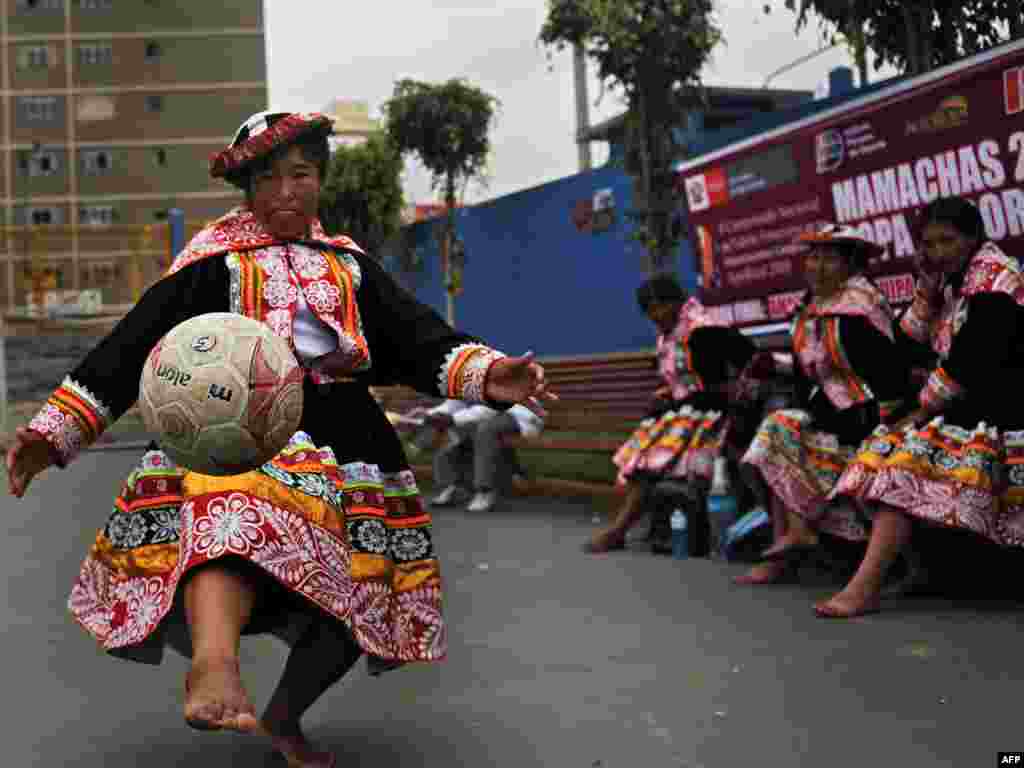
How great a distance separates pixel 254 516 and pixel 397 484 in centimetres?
60

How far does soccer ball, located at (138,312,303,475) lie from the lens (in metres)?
2.98

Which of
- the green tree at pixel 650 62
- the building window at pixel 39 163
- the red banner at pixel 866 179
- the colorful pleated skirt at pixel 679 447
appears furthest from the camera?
the building window at pixel 39 163

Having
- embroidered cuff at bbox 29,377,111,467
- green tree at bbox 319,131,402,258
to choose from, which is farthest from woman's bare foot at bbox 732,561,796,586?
green tree at bbox 319,131,402,258

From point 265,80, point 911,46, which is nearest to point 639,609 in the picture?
point 911,46

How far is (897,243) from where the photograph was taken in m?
7.06

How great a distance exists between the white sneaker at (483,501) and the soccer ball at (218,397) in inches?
294

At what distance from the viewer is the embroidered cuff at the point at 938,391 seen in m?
5.68

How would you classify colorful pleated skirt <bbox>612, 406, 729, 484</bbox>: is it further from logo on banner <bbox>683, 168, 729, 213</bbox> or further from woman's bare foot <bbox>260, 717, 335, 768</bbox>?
woman's bare foot <bbox>260, 717, 335, 768</bbox>

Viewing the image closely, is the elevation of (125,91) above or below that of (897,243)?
above

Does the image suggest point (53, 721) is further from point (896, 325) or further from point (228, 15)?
point (228, 15)

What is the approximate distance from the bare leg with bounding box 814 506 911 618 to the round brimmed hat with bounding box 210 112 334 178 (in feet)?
10.6

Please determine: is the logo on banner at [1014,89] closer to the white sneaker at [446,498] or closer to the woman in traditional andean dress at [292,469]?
the woman in traditional andean dress at [292,469]

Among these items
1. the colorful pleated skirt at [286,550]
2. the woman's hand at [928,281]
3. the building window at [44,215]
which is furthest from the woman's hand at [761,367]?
the building window at [44,215]

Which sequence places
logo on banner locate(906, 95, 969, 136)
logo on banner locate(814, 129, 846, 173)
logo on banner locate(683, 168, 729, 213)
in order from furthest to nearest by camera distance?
1. logo on banner locate(683, 168, 729, 213)
2. logo on banner locate(814, 129, 846, 173)
3. logo on banner locate(906, 95, 969, 136)
